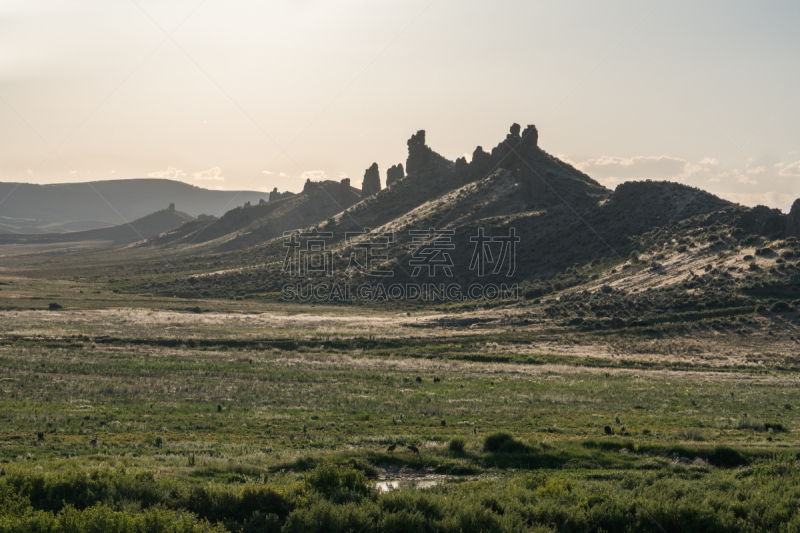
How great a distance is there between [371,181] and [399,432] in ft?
520

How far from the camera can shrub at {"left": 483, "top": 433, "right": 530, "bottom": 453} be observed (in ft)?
59.1

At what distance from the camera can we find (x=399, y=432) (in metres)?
21.5

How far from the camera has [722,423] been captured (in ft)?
76.9

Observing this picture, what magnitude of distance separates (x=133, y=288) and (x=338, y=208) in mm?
95380

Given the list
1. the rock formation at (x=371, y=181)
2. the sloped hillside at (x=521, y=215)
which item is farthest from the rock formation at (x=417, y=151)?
the rock formation at (x=371, y=181)

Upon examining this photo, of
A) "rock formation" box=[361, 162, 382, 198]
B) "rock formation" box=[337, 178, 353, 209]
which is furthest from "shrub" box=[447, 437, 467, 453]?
"rock formation" box=[337, 178, 353, 209]

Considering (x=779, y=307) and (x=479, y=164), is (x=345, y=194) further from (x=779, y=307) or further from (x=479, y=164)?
(x=779, y=307)

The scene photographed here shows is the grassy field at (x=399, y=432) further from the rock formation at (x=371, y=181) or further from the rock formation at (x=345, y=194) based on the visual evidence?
the rock formation at (x=345, y=194)

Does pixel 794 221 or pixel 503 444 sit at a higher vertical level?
pixel 794 221

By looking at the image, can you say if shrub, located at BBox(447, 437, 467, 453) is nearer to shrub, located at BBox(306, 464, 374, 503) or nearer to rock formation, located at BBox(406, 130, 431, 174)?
shrub, located at BBox(306, 464, 374, 503)

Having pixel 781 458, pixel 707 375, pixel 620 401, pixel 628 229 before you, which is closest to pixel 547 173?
pixel 628 229

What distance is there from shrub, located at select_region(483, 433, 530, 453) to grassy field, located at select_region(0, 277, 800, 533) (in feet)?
0.25

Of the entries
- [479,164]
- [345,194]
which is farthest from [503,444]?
[345,194]

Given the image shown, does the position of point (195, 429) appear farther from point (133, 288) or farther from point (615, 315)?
point (133, 288)
